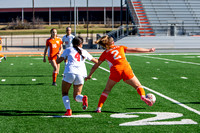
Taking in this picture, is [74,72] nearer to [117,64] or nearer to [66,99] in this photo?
[66,99]

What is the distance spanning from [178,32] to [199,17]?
560 centimetres

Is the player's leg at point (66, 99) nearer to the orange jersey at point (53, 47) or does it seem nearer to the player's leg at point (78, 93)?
the player's leg at point (78, 93)

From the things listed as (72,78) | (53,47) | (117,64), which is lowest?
(72,78)

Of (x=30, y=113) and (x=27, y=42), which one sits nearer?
(x=30, y=113)

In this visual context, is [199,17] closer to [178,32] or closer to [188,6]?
[188,6]

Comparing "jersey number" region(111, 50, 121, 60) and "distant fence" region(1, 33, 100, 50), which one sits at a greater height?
"jersey number" region(111, 50, 121, 60)

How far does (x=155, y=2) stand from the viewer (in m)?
42.7

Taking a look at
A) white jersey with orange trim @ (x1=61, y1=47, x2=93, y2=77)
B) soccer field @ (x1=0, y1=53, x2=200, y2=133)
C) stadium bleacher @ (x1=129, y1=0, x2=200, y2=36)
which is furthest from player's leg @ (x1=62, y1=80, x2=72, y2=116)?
stadium bleacher @ (x1=129, y1=0, x2=200, y2=36)

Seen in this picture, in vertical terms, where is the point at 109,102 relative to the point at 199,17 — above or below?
below

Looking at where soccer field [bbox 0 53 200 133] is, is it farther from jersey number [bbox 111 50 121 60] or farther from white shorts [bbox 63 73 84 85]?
jersey number [bbox 111 50 121 60]

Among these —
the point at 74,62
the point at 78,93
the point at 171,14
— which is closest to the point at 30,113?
the point at 78,93

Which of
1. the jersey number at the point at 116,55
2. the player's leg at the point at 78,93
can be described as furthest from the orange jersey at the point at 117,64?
the player's leg at the point at 78,93

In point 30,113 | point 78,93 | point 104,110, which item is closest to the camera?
point 78,93

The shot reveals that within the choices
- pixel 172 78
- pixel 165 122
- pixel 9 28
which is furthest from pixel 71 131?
pixel 9 28
